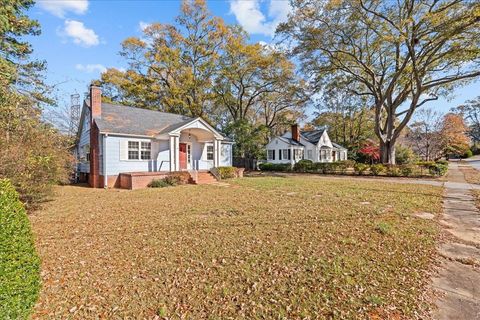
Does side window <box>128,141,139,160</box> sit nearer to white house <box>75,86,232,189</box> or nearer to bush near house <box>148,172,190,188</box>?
white house <box>75,86,232,189</box>

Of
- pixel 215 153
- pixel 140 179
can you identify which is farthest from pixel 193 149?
pixel 140 179

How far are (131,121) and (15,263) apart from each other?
1539 centimetres

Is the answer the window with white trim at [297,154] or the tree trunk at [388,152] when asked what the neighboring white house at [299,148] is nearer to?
A: the window with white trim at [297,154]

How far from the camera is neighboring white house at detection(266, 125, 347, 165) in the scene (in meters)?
30.4

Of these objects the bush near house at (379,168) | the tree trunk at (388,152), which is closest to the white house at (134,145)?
the bush near house at (379,168)

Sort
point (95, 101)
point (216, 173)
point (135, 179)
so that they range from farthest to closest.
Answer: point (216, 173)
point (95, 101)
point (135, 179)

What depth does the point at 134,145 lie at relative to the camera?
1543 centimetres

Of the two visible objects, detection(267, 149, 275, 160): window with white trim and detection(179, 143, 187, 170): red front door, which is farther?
detection(267, 149, 275, 160): window with white trim

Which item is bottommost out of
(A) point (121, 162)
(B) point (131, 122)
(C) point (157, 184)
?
(C) point (157, 184)

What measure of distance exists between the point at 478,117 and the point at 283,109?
228ft

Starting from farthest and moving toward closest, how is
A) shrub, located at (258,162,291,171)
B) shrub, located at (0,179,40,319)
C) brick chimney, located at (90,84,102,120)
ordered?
shrub, located at (258,162,291,171)
brick chimney, located at (90,84,102,120)
shrub, located at (0,179,40,319)

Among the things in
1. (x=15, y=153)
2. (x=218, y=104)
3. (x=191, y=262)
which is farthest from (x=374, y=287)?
(x=218, y=104)

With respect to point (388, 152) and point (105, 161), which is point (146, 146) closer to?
point (105, 161)

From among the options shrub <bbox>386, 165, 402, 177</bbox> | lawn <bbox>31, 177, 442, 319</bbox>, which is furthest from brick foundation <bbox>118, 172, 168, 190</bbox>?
shrub <bbox>386, 165, 402, 177</bbox>
